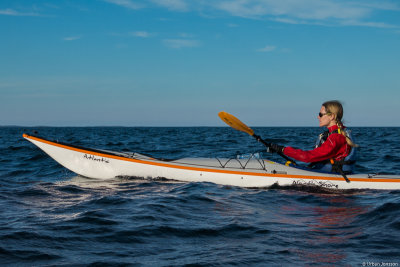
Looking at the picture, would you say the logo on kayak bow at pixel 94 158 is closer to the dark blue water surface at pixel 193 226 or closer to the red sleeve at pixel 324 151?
the dark blue water surface at pixel 193 226

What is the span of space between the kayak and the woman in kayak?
0.28 metres

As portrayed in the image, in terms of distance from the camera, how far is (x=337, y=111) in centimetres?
667

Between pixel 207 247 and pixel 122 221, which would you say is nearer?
pixel 207 247

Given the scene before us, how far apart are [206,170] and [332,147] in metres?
2.42

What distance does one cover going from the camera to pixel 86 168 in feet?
27.2

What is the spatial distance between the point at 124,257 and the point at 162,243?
0.52 meters

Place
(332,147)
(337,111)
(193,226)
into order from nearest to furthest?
(193,226) < (332,147) < (337,111)

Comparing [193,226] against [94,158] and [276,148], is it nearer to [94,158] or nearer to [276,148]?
[276,148]

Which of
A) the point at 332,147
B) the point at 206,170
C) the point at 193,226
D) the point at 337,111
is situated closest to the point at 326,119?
the point at 337,111

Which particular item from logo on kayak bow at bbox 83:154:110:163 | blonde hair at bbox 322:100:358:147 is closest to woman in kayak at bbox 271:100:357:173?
blonde hair at bbox 322:100:358:147

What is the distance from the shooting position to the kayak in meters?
6.90

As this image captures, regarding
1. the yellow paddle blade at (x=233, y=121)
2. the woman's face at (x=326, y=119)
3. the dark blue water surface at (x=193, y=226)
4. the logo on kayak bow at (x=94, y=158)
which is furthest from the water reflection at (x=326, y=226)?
the logo on kayak bow at (x=94, y=158)

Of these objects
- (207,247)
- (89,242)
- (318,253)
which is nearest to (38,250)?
(89,242)

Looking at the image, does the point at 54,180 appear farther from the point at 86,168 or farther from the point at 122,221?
the point at 122,221
